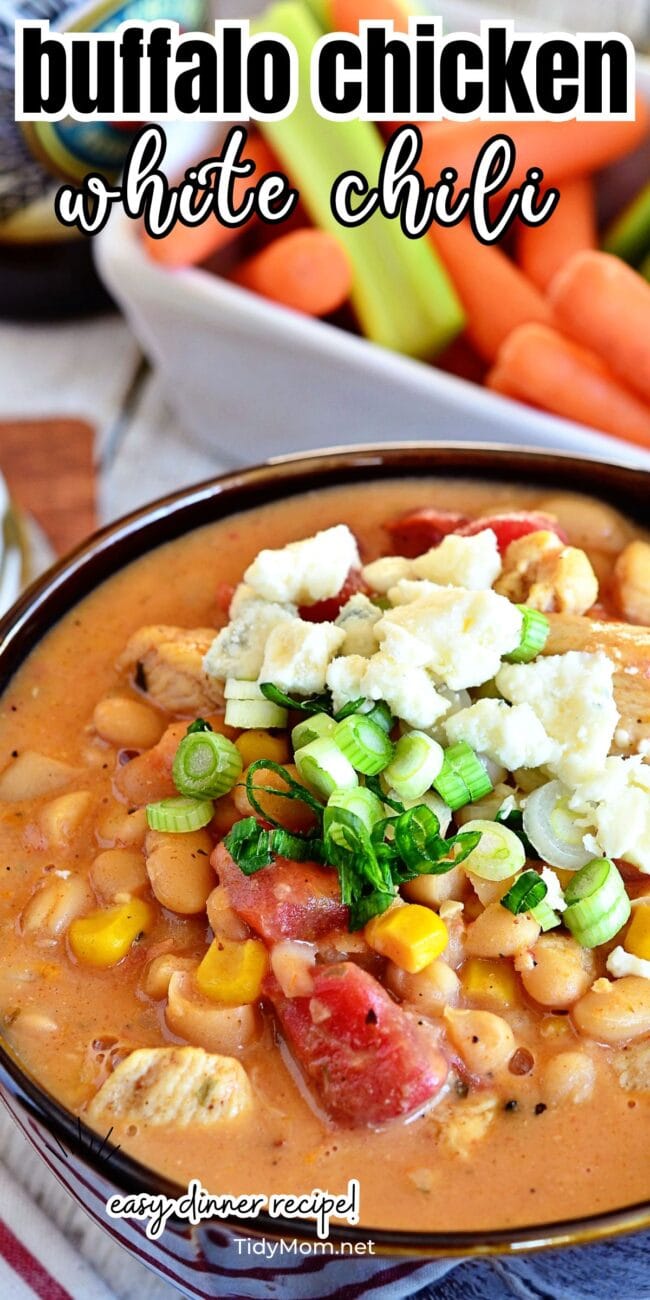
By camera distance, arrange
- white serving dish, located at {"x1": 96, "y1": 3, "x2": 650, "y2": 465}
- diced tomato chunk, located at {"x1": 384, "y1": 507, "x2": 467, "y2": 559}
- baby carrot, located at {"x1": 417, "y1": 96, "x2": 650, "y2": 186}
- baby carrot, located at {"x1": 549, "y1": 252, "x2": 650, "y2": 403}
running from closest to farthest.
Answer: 1. diced tomato chunk, located at {"x1": 384, "y1": 507, "x2": 467, "y2": 559}
2. white serving dish, located at {"x1": 96, "y1": 3, "x2": 650, "y2": 465}
3. baby carrot, located at {"x1": 549, "y1": 252, "x2": 650, "y2": 403}
4. baby carrot, located at {"x1": 417, "y1": 96, "x2": 650, "y2": 186}

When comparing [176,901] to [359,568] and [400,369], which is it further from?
[400,369]

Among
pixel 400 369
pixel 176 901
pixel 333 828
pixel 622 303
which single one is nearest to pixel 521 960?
pixel 333 828

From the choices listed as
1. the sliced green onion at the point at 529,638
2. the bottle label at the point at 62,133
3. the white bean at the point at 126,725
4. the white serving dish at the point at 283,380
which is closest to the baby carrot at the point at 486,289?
the white serving dish at the point at 283,380

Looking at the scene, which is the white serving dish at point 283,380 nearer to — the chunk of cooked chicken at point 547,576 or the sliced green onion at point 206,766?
the chunk of cooked chicken at point 547,576

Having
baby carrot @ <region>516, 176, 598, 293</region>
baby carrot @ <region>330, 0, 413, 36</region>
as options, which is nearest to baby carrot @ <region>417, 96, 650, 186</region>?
baby carrot @ <region>516, 176, 598, 293</region>

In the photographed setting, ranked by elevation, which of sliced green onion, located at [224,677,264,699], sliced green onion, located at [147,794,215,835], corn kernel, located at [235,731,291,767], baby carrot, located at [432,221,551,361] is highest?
sliced green onion, located at [224,677,264,699]

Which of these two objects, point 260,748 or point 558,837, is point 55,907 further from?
point 558,837

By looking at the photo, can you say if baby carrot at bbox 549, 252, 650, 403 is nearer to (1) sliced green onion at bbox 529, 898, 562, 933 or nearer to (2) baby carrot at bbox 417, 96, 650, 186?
(2) baby carrot at bbox 417, 96, 650, 186

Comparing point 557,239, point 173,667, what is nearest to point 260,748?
point 173,667
